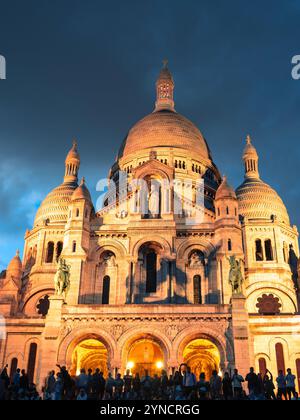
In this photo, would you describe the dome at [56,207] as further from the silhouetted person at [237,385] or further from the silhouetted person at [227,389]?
the silhouetted person at [237,385]

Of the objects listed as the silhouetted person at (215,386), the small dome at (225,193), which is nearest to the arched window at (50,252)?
the small dome at (225,193)

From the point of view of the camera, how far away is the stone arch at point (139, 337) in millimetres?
39688

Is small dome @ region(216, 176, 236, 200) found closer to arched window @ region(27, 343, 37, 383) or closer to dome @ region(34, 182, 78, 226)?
dome @ region(34, 182, 78, 226)

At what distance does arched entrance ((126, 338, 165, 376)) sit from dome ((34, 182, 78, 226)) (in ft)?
73.3

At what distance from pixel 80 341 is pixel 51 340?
2202 mm

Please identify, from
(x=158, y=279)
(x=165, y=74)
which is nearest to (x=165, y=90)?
(x=165, y=74)

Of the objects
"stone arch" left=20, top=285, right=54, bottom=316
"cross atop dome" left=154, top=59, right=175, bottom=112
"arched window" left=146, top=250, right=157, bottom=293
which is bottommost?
"arched window" left=146, top=250, right=157, bottom=293

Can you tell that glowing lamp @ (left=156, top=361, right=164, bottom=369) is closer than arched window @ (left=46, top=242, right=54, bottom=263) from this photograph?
Yes

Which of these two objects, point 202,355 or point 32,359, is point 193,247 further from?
point 32,359

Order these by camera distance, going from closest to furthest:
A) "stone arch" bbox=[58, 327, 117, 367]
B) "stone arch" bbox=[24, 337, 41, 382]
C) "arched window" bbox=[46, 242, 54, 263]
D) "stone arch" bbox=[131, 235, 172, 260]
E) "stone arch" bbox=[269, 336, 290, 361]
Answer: "stone arch" bbox=[58, 327, 117, 367] < "stone arch" bbox=[269, 336, 290, 361] < "stone arch" bbox=[131, 235, 172, 260] < "stone arch" bbox=[24, 337, 41, 382] < "arched window" bbox=[46, 242, 54, 263]

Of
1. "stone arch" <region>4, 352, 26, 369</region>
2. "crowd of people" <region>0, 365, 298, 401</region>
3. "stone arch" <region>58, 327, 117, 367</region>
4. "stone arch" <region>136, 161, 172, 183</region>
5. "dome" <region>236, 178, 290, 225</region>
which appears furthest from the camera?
"dome" <region>236, 178, 290, 225</region>

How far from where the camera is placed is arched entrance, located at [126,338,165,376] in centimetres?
4191

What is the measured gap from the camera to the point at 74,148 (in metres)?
72.8

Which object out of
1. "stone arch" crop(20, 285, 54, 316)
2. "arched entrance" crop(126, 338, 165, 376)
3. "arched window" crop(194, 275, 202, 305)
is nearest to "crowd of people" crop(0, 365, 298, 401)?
"arched entrance" crop(126, 338, 165, 376)
